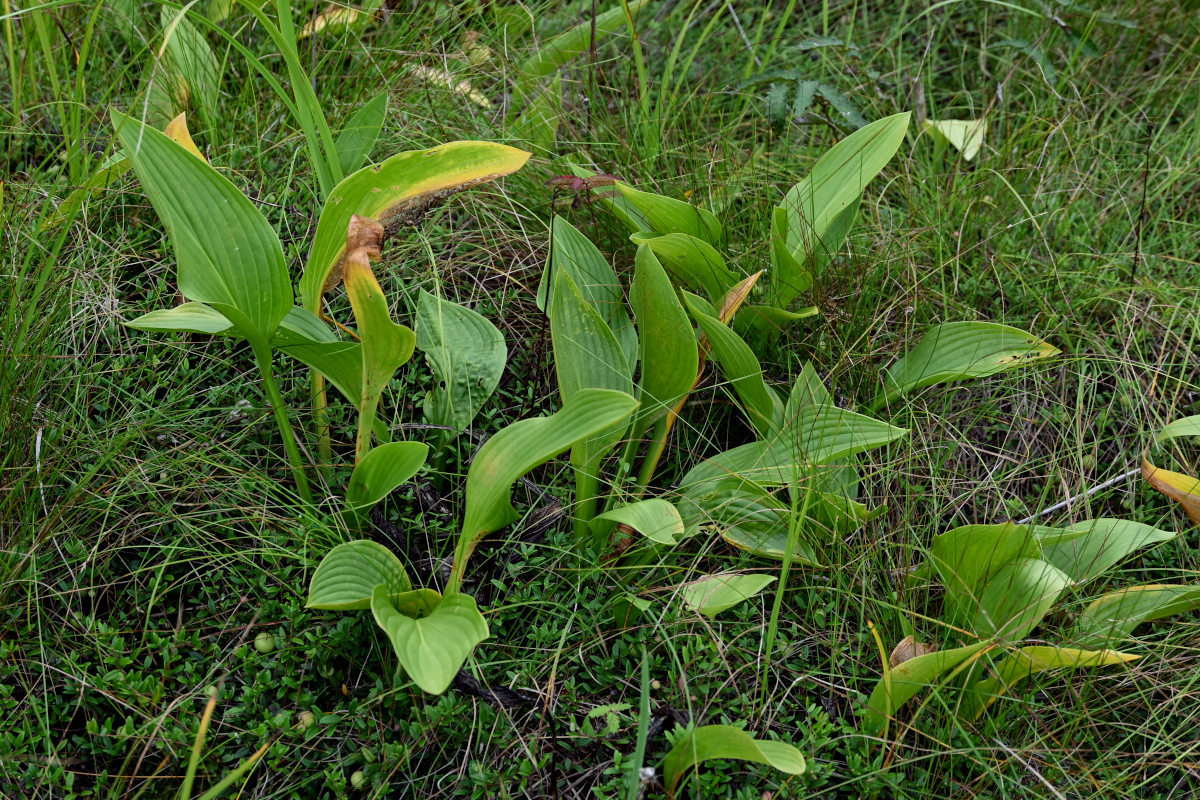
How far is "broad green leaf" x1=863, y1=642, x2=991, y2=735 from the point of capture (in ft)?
3.97

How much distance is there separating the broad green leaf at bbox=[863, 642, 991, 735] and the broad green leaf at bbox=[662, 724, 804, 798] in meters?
0.17

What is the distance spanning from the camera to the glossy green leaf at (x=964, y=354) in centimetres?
162

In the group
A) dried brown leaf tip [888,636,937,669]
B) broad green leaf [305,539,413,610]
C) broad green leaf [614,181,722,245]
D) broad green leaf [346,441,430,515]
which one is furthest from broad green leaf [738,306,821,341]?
broad green leaf [305,539,413,610]

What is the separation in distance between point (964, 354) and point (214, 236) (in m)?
1.23

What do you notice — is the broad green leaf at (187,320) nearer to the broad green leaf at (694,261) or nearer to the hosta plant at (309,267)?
the hosta plant at (309,267)

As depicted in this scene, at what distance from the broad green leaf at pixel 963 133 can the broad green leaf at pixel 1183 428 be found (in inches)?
31.2

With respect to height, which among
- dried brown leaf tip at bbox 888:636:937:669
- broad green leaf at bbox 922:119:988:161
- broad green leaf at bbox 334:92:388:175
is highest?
broad green leaf at bbox 334:92:388:175

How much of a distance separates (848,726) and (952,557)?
0.99ft

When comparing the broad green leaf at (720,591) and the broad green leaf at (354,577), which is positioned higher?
the broad green leaf at (354,577)

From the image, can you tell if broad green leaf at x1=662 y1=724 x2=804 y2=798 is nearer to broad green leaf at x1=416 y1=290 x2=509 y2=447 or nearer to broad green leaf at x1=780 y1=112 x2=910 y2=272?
broad green leaf at x1=416 y1=290 x2=509 y2=447

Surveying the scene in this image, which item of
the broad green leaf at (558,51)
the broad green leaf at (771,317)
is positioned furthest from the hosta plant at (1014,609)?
the broad green leaf at (558,51)

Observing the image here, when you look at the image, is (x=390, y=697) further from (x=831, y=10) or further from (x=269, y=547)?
(x=831, y=10)

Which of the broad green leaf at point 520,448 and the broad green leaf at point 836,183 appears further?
the broad green leaf at point 836,183

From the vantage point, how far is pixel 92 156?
70.6 inches
